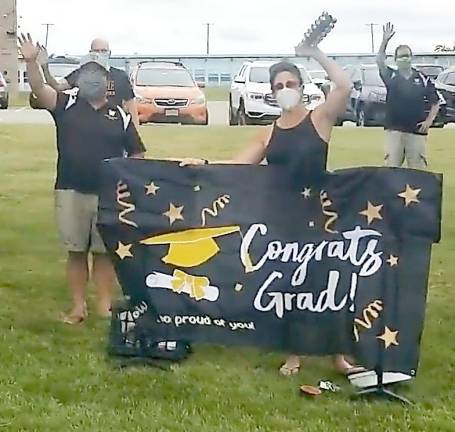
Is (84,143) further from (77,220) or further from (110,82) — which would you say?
(110,82)

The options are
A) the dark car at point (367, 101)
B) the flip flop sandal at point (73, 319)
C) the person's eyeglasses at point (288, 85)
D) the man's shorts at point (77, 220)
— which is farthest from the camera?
the dark car at point (367, 101)

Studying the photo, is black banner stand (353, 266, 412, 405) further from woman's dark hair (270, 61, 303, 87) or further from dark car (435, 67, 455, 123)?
dark car (435, 67, 455, 123)

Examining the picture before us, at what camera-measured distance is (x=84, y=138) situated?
6234mm

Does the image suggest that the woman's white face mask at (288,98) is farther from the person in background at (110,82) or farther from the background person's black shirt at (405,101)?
the background person's black shirt at (405,101)

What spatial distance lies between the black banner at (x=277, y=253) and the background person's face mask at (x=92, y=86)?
978 millimetres

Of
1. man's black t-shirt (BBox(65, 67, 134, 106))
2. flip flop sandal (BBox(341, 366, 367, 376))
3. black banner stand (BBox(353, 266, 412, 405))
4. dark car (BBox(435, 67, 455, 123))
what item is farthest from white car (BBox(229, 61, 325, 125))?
black banner stand (BBox(353, 266, 412, 405))

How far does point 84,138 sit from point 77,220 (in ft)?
1.72

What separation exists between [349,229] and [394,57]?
6211 millimetres

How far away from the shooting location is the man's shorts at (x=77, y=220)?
6.34m

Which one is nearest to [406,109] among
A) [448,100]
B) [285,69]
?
[285,69]

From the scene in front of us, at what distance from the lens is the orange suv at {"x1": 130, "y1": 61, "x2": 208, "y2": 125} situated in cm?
2016

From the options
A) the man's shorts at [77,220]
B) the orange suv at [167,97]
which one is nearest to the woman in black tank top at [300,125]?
the man's shorts at [77,220]

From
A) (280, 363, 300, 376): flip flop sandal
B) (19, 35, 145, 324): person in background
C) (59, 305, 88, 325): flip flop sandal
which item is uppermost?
(19, 35, 145, 324): person in background

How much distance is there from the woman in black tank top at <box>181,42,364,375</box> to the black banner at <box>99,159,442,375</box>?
96 millimetres
